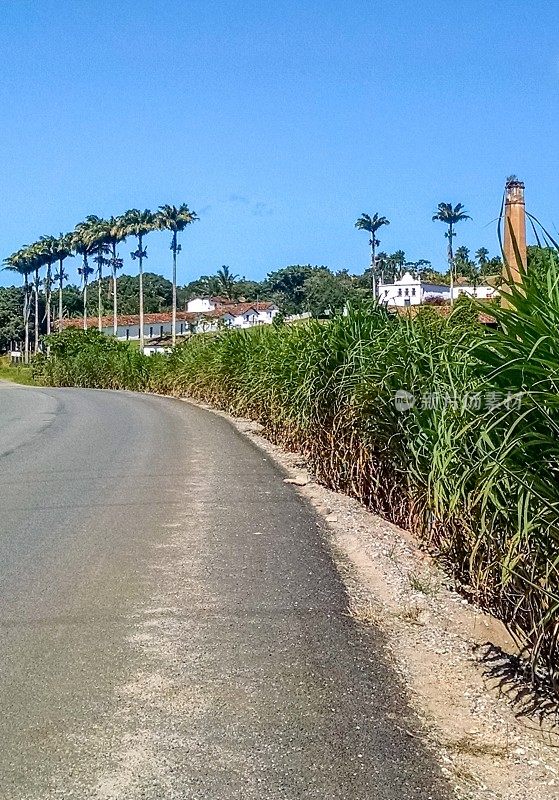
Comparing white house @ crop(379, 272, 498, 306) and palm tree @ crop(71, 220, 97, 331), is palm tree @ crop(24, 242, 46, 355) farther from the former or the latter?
white house @ crop(379, 272, 498, 306)

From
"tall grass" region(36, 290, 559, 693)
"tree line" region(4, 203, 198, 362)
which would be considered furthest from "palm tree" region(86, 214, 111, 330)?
"tall grass" region(36, 290, 559, 693)

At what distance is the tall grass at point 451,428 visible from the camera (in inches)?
163

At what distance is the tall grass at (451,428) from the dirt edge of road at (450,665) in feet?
0.75

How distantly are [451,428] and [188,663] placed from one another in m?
2.28

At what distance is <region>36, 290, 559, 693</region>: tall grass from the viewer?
4.14 m

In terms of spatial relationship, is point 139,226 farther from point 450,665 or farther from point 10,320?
point 450,665

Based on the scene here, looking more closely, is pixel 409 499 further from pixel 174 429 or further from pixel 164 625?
pixel 174 429

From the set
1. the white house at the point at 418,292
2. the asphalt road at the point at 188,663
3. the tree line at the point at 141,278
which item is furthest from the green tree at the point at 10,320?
the asphalt road at the point at 188,663

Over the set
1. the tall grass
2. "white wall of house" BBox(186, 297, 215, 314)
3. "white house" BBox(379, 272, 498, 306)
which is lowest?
the tall grass

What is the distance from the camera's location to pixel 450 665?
5020mm

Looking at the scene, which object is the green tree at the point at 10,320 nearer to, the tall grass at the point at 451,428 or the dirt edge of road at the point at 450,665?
the tall grass at the point at 451,428

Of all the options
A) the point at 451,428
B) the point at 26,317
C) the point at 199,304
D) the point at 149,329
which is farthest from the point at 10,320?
the point at 451,428

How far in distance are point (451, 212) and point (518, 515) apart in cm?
8086

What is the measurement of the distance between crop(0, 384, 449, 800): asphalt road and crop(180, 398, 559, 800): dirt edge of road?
0.47 ft
